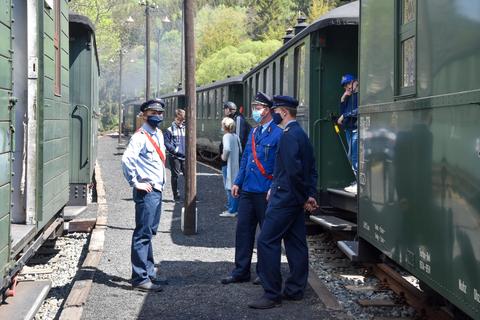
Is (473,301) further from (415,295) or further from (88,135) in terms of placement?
(88,135)

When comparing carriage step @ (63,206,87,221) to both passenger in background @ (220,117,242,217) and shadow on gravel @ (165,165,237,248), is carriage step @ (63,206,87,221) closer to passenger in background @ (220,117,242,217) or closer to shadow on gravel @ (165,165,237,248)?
shadow on gravel @ (165,165,237,248)

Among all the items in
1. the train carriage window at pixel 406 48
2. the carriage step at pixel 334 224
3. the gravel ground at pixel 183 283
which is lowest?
the gravel ground at pixel 183 283

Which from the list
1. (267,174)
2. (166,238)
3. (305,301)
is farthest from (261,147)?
(166,238)

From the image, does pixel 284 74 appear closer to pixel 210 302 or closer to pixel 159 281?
pixel 159 281

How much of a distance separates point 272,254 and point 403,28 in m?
2.36

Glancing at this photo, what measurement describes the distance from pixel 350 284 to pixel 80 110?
5271 mm

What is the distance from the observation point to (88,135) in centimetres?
1078

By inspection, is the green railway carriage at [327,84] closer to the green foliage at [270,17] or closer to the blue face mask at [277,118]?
the blue face mask at [277,118]

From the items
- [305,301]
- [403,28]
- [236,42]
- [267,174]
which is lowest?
[305,301]

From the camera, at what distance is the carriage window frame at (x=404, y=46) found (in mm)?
4844

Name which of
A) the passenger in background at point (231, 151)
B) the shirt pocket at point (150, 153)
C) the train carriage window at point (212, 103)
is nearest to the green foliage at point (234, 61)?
the train carriage window at point (212, 103)

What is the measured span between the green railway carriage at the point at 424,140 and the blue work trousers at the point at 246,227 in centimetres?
117

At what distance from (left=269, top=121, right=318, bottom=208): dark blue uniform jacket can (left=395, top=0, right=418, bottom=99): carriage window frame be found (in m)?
1.25

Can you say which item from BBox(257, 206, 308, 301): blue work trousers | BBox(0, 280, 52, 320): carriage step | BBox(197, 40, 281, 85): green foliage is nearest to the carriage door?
BBox(0, 280, 52, 320): carriage step
